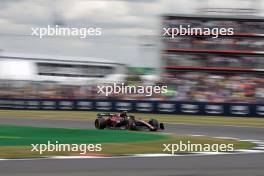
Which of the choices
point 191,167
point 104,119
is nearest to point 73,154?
point 191,167

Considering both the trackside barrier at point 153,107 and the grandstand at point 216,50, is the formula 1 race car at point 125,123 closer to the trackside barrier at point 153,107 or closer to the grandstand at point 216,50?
the trackside barrier at point 153,107

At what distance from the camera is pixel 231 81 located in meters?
26.5

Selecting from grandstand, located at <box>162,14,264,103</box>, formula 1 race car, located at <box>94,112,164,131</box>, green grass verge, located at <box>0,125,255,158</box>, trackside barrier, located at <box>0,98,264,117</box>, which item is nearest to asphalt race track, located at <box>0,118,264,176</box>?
green grass verge, located at <box>0,125,255,158</box>

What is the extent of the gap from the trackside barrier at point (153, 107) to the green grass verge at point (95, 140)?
9950 mm

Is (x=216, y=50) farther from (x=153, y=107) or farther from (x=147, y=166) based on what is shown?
(x=147, y=166)

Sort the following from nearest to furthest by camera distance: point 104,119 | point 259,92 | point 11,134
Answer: point 11,134, point 104,119, point 259,92

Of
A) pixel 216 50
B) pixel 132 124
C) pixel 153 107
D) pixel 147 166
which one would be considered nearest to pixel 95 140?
pixel 132 124

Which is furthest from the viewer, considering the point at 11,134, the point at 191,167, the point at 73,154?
the point at 11,134

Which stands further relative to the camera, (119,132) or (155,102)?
(155,102)

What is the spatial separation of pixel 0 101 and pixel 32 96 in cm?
225

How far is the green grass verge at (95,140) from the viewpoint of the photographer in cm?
1064

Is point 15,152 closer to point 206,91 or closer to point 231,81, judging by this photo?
point 206,91

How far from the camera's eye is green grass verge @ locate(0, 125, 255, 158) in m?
10.6

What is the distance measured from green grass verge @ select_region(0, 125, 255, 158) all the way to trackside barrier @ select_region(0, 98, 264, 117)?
995 centimetres
